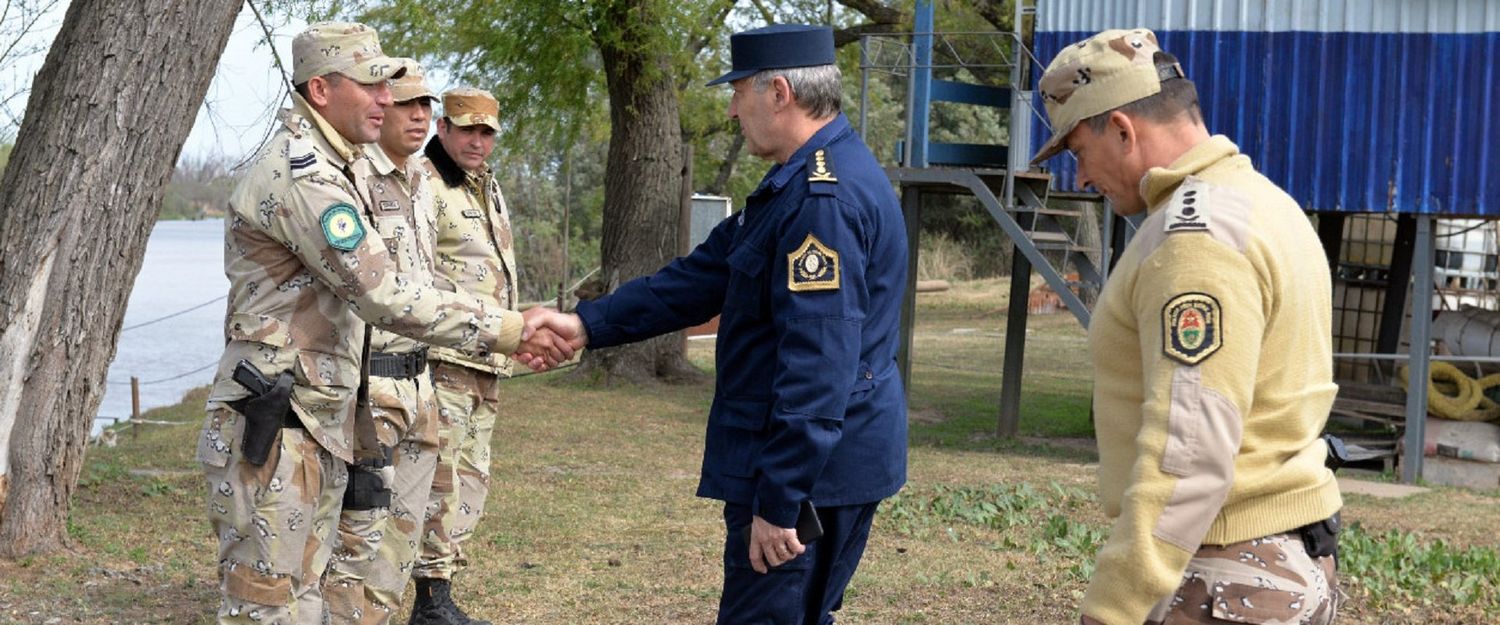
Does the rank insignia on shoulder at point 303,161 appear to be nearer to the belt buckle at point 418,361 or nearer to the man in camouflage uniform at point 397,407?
the man in camouflage uniform at point 397,407

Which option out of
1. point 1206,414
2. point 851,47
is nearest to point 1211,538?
point 1206,414

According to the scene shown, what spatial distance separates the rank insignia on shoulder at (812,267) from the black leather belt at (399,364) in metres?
2.03

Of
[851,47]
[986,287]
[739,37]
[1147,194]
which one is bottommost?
[986,287]

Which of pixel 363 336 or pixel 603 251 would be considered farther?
pixel 603 251

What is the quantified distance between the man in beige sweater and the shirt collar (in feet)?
3.28

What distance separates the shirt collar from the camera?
3.73 meters

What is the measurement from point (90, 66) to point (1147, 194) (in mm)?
5286

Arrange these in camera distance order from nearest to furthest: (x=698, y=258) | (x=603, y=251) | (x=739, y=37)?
(x=739, y=37)
(x=698, y=258)
(x=603, y=251)

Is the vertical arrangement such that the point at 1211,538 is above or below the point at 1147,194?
below

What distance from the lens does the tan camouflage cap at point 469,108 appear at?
20.1ft

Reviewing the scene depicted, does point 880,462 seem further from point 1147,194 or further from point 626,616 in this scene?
point 626,616

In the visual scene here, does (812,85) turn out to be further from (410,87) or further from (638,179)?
(638,179)

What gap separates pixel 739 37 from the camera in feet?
12.2

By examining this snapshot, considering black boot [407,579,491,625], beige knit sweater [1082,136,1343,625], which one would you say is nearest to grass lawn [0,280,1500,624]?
black boot [407,579,491,625]
